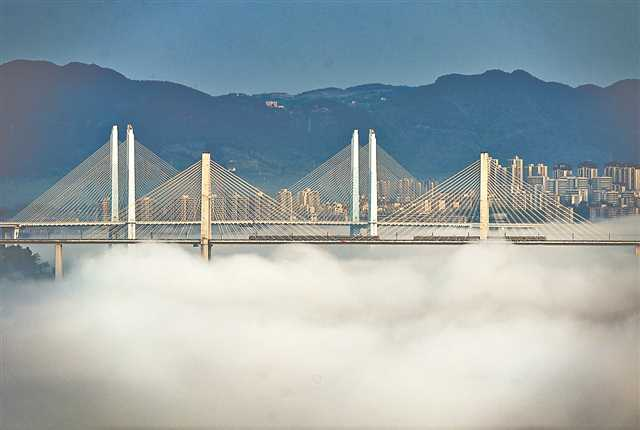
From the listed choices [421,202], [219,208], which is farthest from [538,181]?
[219,208]

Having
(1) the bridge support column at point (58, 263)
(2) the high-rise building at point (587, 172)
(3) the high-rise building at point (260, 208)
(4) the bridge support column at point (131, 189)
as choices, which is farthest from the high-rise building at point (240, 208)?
(2) the high-rise building at point (587, 172)

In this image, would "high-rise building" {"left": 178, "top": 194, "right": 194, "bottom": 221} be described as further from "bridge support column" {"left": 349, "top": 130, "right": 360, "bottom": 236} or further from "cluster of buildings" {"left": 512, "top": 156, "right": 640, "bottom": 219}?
"cluster of buildings" {"left": 512, "top": 156, "right": 640, "bottom": 219}

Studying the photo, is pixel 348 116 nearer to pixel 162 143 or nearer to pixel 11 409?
pixel 162 143

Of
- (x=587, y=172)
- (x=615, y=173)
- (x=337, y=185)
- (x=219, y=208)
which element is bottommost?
(x=219, y=208)

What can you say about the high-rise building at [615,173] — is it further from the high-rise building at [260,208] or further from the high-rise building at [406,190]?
the high-rise building at [260,208]

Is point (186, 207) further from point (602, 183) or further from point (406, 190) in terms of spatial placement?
point (602, 183)

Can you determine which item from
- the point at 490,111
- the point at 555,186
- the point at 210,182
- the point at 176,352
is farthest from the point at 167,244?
the point at 490,111

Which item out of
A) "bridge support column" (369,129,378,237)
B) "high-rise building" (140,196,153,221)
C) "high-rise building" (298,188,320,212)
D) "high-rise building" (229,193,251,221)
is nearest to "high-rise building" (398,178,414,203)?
"bridge support column" (369,129,378,237)
